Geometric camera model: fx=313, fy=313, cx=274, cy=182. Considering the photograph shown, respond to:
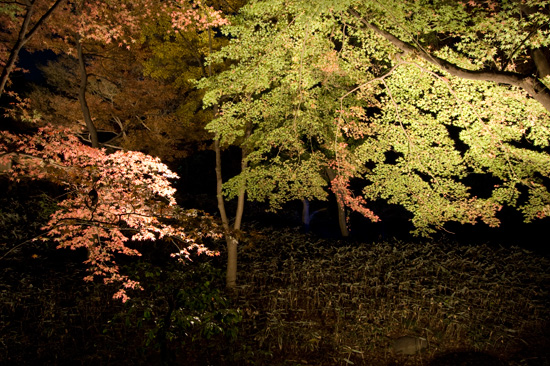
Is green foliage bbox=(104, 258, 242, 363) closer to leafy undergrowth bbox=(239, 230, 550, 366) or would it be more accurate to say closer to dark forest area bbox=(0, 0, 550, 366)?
dark forest area bbox=(0, 0, 550, 366)

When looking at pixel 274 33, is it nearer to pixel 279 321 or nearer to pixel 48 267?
pixel 279 321

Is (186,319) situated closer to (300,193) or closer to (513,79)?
(300,193)

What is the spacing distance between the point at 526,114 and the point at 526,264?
20.0ft

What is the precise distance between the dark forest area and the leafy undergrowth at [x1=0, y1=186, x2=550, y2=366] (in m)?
0.05

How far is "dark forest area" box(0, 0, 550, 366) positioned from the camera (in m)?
5.40

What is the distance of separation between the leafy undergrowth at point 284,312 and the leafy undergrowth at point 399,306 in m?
0.03

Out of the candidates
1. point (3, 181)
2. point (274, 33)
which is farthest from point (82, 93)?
point (3, 181)

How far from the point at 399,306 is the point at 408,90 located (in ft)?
16.4

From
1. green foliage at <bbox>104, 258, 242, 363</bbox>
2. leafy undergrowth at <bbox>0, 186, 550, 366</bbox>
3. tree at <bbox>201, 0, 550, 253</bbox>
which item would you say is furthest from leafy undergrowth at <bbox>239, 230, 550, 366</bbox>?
tree at <bbox>201, 0, 550, 253</bbox>

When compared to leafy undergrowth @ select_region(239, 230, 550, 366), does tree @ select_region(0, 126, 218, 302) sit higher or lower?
higher

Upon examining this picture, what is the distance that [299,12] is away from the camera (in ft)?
20.6

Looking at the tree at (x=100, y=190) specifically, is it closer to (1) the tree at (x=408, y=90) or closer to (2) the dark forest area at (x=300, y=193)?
(2) the dark forest area at (x=300, y=193)

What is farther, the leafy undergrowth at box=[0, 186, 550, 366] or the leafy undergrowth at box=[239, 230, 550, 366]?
the leafy undergrowth at box=[239, 230, 550, 366]

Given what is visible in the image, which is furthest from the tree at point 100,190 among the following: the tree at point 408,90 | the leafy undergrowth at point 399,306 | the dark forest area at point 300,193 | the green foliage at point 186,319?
the tree at point 408,90
